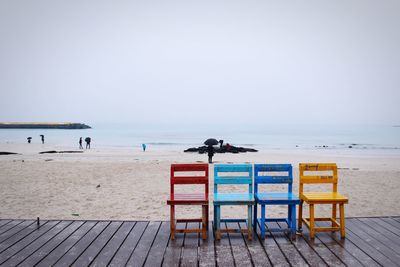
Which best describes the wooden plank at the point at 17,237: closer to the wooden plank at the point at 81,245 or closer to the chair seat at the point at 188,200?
the wooden plank at the point at 81,245

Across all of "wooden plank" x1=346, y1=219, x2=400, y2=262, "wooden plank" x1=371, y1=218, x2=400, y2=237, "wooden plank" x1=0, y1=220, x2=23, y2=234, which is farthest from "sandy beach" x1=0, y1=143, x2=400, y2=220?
"wooden plank" x1=346, y1=219, x2=400, y2=262

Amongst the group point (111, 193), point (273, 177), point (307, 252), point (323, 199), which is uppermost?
point (273, 177)

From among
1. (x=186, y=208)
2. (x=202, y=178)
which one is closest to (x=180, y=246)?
(x=202, y=178)

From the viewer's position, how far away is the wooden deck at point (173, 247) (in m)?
3.89

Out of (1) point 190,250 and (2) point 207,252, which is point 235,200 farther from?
(1) point 190,250

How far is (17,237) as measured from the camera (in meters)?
4.66

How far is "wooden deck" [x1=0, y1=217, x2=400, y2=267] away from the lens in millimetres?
3887

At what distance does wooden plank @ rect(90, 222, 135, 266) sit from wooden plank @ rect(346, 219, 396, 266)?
333 centimetres

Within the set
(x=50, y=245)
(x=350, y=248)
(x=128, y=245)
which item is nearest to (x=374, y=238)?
(x=350, y=248)

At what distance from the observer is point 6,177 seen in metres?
12.5

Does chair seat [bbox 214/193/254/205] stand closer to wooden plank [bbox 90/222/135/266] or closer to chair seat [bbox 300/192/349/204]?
chair seat [bbox 300/192/349/204]

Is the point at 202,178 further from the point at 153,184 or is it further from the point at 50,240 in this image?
the point at 153,184

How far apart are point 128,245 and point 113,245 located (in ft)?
0.68

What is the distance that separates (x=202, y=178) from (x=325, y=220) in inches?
87.9
